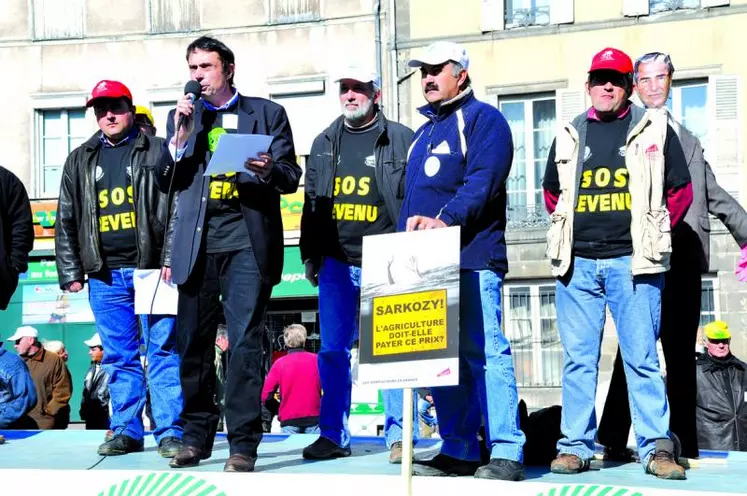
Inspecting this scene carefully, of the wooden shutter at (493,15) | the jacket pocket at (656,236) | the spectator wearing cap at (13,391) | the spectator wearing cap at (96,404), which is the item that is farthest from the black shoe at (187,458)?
the wooden shutter at (493,15)

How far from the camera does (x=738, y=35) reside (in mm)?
23469

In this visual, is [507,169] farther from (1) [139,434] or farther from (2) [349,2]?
(2) [349,2]

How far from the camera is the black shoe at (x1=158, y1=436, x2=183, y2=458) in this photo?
776 cm

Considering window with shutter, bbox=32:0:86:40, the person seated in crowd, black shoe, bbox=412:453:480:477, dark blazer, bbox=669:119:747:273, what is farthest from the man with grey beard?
window with shutter, bbox=32:0:86:40

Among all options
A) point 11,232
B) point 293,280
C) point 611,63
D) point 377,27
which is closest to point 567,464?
→ point 611,63

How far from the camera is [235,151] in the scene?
274 inches

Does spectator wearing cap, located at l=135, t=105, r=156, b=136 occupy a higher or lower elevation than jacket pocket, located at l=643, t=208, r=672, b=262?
higher

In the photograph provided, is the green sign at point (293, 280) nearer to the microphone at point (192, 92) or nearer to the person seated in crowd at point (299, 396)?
the person seated in crowd at point (299, 396)

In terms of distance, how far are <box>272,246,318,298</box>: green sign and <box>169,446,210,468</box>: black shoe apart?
1815cm

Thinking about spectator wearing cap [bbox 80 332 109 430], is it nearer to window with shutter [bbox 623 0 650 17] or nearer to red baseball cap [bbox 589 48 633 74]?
red baseball cap [bbox 589 48 633 74]

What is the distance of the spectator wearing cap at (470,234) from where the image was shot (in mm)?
6844

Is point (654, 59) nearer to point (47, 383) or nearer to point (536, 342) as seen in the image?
point (47, 383)

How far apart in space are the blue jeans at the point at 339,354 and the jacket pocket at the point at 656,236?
1762 millimetres

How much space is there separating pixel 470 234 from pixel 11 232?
346 cm
